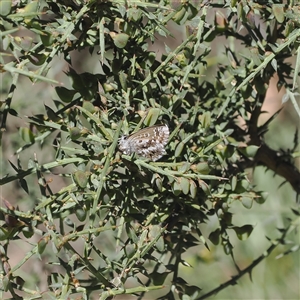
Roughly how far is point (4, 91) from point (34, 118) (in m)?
0.71

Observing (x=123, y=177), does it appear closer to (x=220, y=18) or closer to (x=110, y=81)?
(x=110, y=81)

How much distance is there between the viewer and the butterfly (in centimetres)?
77

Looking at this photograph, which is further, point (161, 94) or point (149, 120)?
point (161, 94)

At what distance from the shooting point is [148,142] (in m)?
0.78

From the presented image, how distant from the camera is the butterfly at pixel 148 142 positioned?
771 mm

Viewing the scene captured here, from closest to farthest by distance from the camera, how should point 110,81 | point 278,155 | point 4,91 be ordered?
point 110,81 < point 278,155 < point 4,91

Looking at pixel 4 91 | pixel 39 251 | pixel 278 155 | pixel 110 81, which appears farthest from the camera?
pixel 4 91

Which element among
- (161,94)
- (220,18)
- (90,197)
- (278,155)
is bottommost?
(278,155)

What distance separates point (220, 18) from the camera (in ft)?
3.03

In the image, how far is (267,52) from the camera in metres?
0.87

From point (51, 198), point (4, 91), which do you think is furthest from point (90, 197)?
point (4, 91)

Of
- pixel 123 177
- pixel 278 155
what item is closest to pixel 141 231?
pixel 123 177

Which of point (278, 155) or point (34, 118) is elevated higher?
point (34, 118)

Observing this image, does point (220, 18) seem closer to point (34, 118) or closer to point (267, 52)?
point (267, 52)
